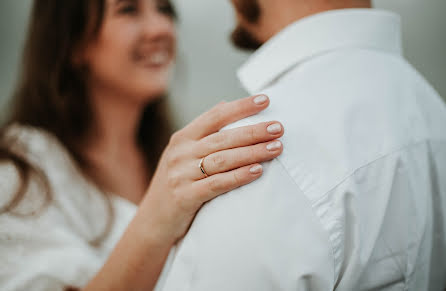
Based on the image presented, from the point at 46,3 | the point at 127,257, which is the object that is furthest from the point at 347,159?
the point at 46,3

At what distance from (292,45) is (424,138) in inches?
11.6

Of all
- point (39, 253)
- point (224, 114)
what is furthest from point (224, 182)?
point (39, 253)

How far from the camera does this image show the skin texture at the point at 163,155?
567 millimetres

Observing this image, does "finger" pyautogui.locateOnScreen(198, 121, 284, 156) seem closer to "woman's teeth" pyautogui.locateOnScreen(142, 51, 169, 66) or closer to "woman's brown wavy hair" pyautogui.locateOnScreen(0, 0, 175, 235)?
"woman's brown wavy hair" pyautogui.locateOnScreen(0, 0, 175, 235)

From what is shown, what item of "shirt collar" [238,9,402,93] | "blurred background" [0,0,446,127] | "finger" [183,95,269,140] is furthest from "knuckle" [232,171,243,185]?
"blurred background" [0,0,446,127]

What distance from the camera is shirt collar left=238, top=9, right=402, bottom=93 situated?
0.65 meters

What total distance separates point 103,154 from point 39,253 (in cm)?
57

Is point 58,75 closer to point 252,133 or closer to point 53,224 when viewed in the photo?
point 53,224

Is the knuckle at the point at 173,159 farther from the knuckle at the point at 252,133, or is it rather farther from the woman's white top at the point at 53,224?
the woman's white top at the point at 53,224

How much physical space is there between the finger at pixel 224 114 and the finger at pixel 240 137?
0.02 metres

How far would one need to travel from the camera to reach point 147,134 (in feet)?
6.24

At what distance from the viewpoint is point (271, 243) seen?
0.50m

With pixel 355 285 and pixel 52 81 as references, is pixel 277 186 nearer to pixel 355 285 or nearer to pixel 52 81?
pixel 355 285

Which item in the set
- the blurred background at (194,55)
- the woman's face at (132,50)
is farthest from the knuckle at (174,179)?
the blurred background at (194,55)
